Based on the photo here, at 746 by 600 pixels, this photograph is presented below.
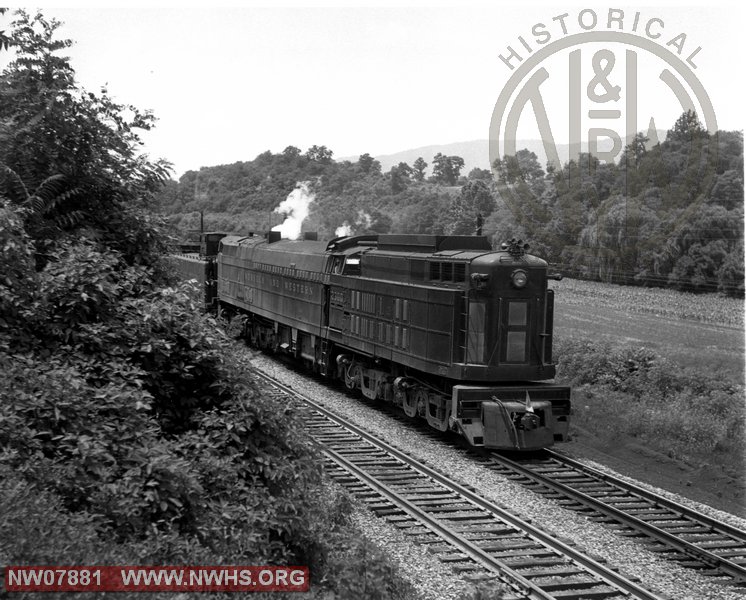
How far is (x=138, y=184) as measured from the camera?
11.2 metres

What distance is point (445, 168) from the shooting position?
10256 centimetres

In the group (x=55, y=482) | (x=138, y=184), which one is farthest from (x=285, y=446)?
(x=138, y=184)

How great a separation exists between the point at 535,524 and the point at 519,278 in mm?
4992

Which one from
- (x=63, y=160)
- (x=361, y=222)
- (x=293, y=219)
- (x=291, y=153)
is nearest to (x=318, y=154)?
(x=291, y=153)

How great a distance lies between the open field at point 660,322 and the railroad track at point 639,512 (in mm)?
10291

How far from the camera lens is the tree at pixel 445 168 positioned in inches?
3996

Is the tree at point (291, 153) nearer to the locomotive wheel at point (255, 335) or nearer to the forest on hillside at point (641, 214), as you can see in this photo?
the forest on hillside at point (641, 214)

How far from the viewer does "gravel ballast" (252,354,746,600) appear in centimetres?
859

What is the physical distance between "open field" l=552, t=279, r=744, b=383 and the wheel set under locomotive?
9666mm

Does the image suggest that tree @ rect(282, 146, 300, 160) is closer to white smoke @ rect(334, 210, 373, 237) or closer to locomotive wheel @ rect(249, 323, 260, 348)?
white smoke @ rect(334, 210, 373, 237)

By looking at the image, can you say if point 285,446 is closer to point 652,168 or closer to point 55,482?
point 55,482

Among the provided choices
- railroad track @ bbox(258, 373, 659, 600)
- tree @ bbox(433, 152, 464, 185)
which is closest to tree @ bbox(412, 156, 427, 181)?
tree @ bbox(433, 152, 464, 185)

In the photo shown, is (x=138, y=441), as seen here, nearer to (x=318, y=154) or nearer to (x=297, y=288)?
(x=297, y=288)

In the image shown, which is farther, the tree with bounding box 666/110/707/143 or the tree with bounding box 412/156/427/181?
the tree with bounding box 412/156/427/181
